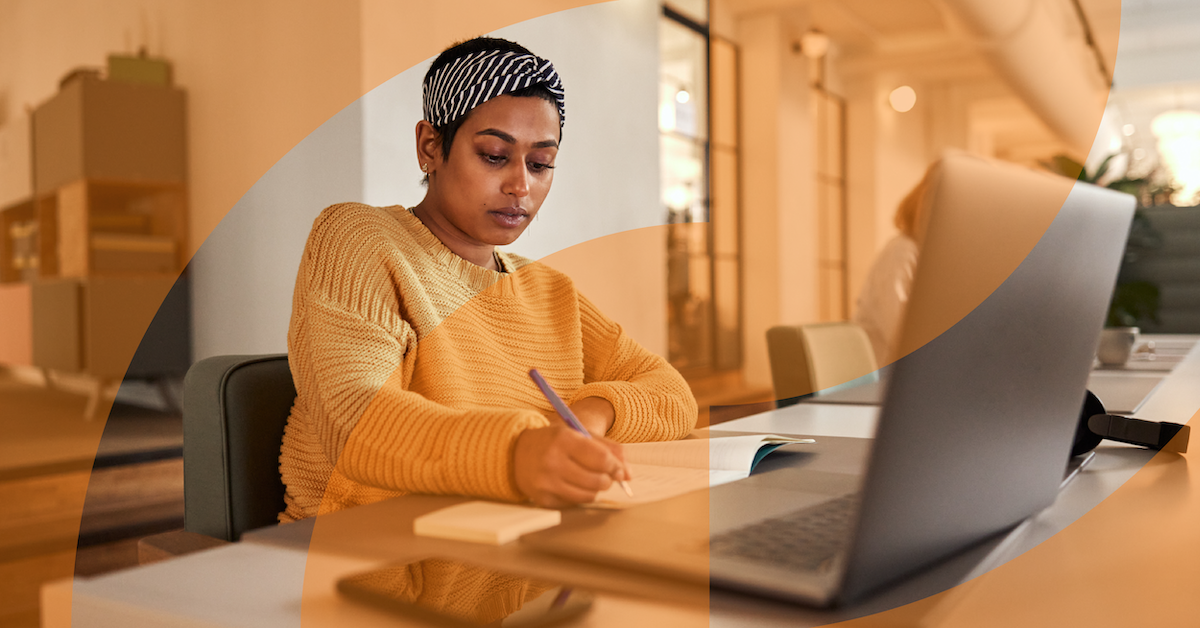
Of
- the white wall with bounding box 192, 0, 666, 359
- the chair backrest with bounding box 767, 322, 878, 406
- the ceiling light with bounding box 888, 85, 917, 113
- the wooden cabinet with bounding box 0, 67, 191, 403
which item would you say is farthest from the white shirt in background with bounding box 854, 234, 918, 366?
the ceiling light with bounding box 888, 85, 917, 113

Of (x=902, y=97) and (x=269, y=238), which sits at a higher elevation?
(x=902, y=97)

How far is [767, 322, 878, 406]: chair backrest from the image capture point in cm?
140

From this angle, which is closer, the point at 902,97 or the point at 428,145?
the point at 428,145

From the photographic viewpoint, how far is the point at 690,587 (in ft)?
1.02

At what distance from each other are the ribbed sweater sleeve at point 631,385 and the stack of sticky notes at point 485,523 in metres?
0.28

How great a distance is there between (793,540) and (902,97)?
721 centimetres

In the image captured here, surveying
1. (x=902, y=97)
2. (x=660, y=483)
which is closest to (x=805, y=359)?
(x=660, y=483)

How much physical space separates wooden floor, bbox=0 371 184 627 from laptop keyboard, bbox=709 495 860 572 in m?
1.39

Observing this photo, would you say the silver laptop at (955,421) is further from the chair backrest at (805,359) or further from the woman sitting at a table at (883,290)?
Result: the woman sitting at a table at (883,290)

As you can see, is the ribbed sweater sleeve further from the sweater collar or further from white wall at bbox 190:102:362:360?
white wall at bbox 190:102:362:360

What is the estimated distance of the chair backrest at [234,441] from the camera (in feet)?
2.15

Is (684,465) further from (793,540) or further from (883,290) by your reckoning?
(883,290)

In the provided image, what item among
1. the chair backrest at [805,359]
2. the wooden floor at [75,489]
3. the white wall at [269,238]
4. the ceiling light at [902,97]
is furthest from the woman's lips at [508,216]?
the ceiling light at [902,97]

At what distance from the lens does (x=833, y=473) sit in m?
0.53
